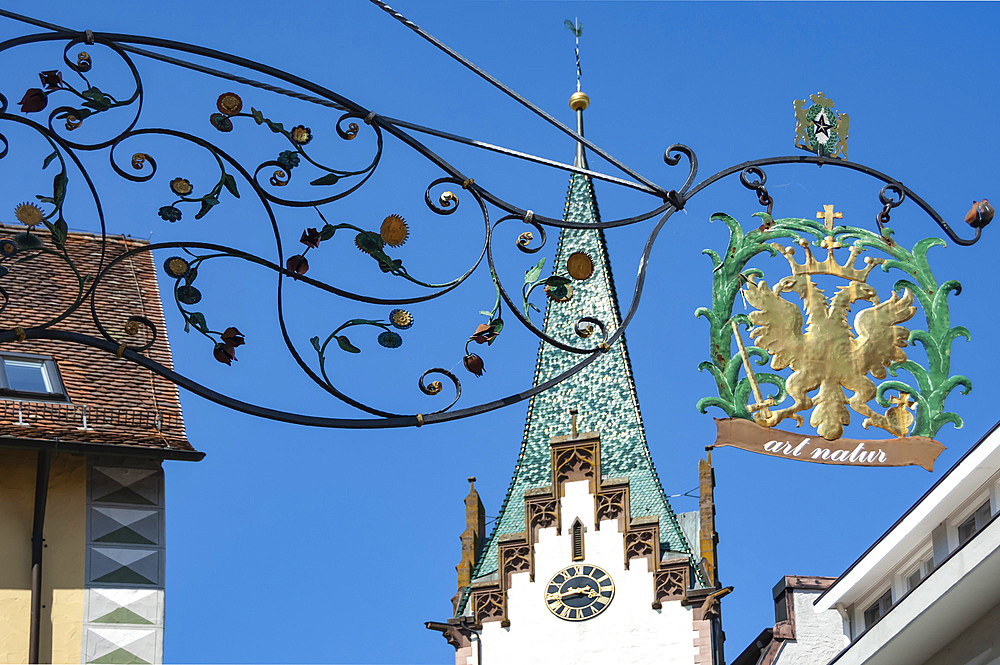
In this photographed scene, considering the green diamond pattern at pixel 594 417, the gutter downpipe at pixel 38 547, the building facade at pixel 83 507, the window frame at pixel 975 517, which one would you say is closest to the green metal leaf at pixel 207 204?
the building facade at pixel 83 507

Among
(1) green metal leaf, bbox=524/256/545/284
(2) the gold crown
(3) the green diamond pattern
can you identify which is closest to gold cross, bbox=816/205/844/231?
(2) the gold crown

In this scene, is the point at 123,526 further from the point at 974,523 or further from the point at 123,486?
the point at 974,523

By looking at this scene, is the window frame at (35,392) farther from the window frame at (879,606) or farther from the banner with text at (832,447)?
the window frame at (879,606)

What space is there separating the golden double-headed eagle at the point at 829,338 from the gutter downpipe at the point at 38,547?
25.2 ft

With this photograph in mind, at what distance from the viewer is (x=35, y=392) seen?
18.6m

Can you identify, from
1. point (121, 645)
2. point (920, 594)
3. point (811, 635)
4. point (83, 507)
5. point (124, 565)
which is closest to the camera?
point (121, 645)

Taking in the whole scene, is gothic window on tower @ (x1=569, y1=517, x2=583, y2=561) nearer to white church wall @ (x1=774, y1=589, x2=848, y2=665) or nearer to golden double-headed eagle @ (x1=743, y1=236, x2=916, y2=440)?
white church wall @ (x1=774, y1=589, x2=848, y2=665)

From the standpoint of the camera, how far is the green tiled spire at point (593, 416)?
4100 centimetres

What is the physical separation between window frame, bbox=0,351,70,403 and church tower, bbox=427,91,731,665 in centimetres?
1943

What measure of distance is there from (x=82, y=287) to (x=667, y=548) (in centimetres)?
3211

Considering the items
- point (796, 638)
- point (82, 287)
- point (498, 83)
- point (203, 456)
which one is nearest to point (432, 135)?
point (498, 83)

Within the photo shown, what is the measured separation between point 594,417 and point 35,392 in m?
25.6

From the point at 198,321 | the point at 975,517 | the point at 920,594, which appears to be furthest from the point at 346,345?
the point at 975,517

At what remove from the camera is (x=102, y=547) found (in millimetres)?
17719
